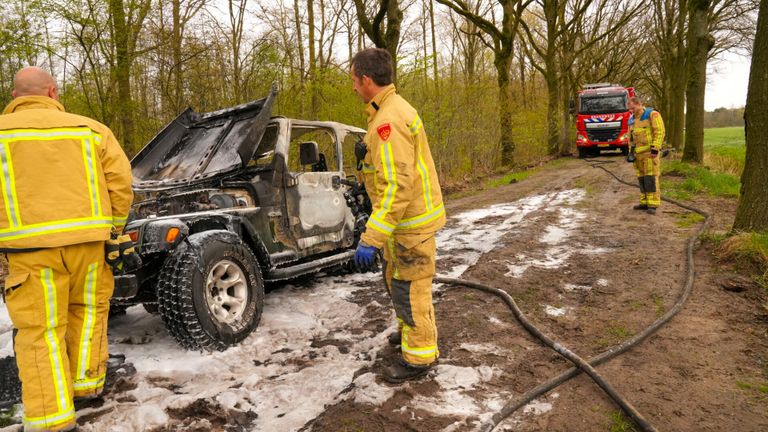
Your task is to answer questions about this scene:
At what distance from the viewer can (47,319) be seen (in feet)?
8.01

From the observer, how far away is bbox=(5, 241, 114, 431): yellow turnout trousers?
2.38m

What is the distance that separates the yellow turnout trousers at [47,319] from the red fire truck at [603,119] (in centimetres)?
1949

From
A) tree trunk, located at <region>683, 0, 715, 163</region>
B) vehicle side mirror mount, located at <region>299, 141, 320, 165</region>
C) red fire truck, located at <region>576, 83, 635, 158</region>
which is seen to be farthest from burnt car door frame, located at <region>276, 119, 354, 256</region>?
red fire truck, located at <region>576, 83, 635, 158</region>

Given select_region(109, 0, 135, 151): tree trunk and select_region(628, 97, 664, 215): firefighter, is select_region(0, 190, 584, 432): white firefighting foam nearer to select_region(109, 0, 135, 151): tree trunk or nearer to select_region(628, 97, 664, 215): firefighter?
select_region(628, 97, 664, 215): firefighter

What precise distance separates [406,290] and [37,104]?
2.36 m

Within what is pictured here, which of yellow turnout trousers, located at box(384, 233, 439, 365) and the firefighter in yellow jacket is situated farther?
yellow turnout trousers, located at box(384, 233, 439, 365)

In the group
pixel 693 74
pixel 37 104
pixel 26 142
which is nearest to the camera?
pixel 26 142

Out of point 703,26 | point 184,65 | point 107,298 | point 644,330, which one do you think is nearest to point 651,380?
point 644,330

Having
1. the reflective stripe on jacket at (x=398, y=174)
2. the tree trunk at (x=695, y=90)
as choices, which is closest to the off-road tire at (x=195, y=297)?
the reflective stripe on jacket at (x=398, y=174)

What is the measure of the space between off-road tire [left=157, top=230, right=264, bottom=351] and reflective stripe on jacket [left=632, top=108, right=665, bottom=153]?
7.04 m

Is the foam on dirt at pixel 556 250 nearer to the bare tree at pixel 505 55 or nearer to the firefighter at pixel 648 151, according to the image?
the firefighter at pixel 648 151

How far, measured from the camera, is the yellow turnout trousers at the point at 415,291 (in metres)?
2.80

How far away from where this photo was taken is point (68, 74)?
10594mm

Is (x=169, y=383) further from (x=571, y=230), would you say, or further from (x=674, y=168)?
(x=674, y=168)
